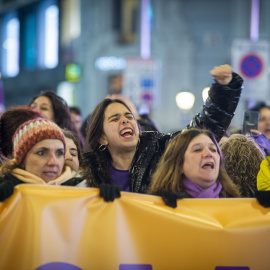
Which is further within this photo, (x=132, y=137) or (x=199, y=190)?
(x=132, y=137)

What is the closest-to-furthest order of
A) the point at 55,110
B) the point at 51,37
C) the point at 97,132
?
the point at 97,132 < the point at 55,110 < the point at 51,37

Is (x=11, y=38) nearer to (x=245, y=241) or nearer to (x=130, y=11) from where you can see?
(x=130, y=11)

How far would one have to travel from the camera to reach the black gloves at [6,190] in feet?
12.2

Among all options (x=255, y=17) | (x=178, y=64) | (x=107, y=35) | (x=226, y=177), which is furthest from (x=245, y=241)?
(x=107, y=35)

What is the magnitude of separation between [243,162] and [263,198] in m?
0.87

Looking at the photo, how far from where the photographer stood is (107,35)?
27297mm

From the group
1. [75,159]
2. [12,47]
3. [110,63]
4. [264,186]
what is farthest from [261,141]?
[12,47]

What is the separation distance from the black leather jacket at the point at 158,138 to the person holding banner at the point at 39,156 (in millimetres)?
569

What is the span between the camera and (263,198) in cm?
402

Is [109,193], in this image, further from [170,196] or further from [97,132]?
[97,132]

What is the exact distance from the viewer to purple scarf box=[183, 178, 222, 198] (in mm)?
4250

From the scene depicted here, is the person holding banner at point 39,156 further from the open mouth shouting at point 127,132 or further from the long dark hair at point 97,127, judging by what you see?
the long dark hair at point 97,127

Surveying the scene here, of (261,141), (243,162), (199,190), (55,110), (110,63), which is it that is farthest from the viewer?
(110,63)

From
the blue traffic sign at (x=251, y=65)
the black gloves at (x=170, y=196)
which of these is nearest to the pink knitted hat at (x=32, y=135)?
the black gloves at (x=170, y=196)
